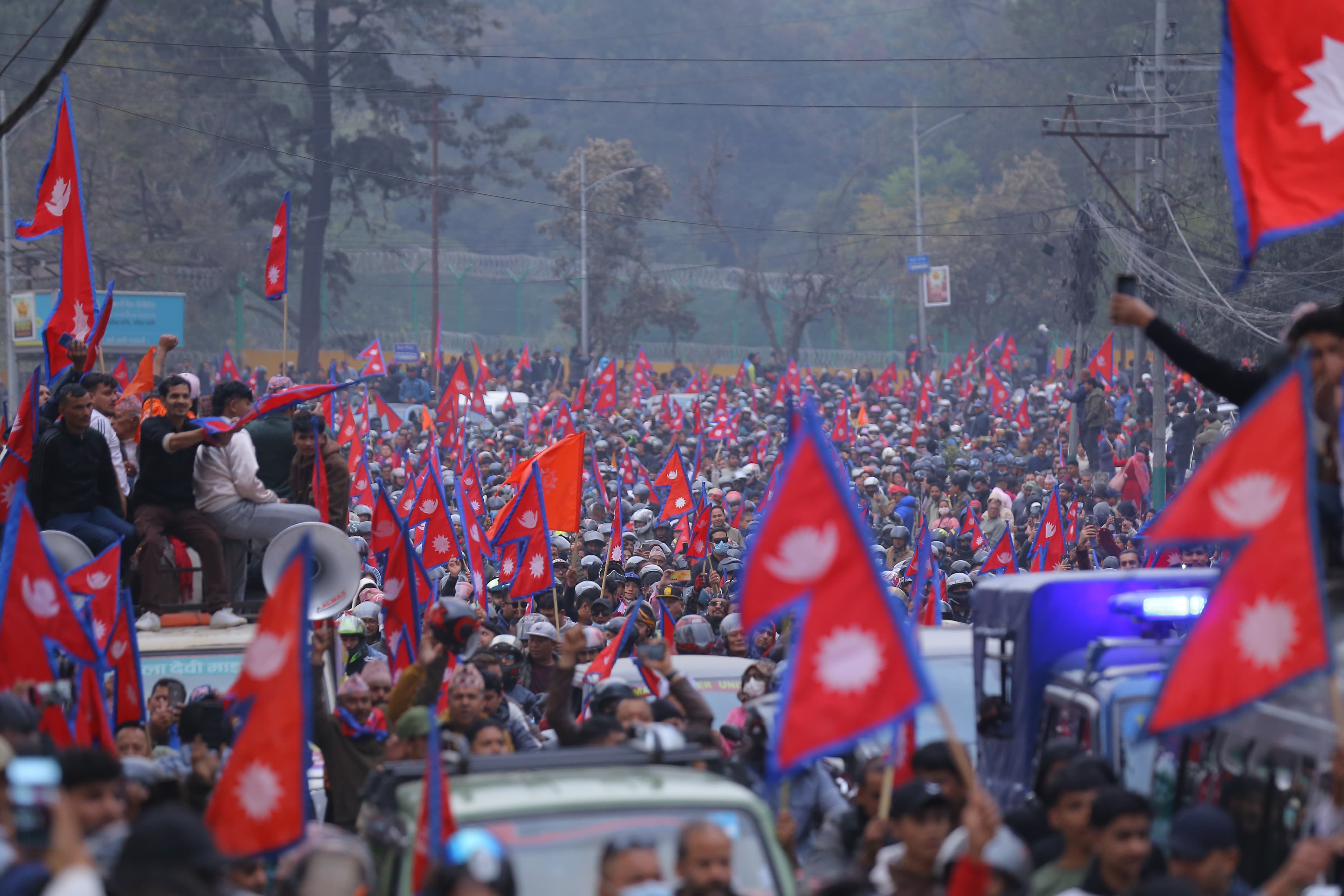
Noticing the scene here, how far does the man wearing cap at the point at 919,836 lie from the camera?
15.6ft

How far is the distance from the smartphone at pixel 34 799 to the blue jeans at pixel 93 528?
537 cm

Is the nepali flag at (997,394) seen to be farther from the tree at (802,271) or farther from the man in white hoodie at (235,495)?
Answer: the man in white hoodie at (235,495)

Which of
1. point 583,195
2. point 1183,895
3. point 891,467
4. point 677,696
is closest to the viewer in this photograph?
point 1183,895

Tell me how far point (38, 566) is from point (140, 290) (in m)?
45.4

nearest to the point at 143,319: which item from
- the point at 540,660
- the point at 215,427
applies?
the point at 540,660

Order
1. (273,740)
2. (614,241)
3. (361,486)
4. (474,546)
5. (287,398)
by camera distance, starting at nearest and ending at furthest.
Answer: (273,740) < (287,398) < (474,546) < (361,486) < (614,241)

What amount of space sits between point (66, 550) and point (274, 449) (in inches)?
80.3

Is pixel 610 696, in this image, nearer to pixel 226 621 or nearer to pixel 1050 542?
pixel 226 621

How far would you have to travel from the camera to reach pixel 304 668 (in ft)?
16.7

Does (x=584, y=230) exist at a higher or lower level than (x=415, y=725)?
higher

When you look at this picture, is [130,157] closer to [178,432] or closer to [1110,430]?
[1110,430]

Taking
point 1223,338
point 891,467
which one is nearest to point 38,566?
point 891,467

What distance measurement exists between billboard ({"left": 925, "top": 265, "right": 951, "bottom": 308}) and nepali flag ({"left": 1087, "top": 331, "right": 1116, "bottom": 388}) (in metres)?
14.6

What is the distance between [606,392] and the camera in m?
34.3
